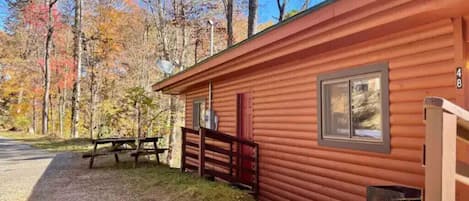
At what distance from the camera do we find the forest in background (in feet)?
62.7

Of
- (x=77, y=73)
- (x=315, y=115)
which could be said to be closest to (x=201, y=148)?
(x=315, y=115)

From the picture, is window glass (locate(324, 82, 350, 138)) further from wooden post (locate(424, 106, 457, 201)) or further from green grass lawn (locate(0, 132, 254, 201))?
wooden post (locate(424, 106, 457, 201))

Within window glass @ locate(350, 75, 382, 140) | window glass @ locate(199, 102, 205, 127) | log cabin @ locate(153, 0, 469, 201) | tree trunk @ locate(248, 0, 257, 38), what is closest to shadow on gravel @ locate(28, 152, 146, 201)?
window glass @ locate(199, 102, 205, 127)

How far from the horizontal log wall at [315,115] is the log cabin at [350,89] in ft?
0.04

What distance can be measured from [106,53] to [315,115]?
70.5 ft

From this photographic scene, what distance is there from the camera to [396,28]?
394 cm

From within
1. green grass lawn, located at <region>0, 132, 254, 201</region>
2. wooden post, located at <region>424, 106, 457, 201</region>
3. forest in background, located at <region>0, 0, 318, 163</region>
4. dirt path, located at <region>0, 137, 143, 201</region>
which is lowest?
dirt path, located at <region>0, 137, 143, 201</region>

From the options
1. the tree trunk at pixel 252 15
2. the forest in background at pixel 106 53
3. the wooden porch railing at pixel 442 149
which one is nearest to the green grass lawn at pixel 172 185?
the wooden porch railing at pixel 442 149

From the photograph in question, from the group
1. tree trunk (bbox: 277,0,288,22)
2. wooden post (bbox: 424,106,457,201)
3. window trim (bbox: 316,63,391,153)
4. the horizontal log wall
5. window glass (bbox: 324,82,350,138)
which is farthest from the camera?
tree trunk (bbox: 277,0,288,22)

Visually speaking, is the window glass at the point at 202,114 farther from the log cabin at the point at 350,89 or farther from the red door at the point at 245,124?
the log cabin at the point at 350,89

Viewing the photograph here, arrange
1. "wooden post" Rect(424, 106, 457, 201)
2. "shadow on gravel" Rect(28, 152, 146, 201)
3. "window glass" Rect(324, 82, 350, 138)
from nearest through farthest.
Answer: "wooden post" Rect(424, 106, 457, 201) < "window glass" Rect(324, 82, 350, 138) < "shadow on gravel" Rect(28, 152, 146, 201)

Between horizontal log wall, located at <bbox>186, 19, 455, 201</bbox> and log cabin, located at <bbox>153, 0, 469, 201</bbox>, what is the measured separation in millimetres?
11

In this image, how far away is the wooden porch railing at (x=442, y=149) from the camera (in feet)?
6.33

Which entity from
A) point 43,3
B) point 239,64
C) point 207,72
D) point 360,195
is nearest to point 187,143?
point 207,72
